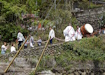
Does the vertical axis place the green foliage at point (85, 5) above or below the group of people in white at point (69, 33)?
above

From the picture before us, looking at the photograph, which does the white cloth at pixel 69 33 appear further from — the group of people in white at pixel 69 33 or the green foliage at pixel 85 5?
the green foliage at pixel 85 5

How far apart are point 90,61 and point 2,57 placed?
16.2ft

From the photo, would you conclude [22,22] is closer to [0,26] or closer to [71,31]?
[0,26]

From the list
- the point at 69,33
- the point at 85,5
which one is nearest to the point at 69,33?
the point at 69,33

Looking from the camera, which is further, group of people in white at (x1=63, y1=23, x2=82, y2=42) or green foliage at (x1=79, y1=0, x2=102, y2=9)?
green foliage at (x1=79, y1=0, x2=102, y2=9)

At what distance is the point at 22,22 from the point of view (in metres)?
22.5

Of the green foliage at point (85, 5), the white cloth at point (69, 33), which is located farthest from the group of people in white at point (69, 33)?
the green foliage at point (85, 5)

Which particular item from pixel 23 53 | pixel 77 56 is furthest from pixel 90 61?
pixel 23 53

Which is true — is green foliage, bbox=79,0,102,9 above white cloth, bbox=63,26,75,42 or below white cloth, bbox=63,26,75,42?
above

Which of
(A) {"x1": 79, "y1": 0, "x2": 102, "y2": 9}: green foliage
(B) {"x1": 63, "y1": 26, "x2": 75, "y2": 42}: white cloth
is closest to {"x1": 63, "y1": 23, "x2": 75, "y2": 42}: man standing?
(B) {"x1": 63, "y1": 26, "x2": 75, "y2": 42}: white cloth

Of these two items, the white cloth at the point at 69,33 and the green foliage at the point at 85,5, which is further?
the green foliage at the point at 85,5


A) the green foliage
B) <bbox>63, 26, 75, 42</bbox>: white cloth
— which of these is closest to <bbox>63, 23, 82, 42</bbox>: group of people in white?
<bbox>63, 26, 75, 42</bbox>: white cloth

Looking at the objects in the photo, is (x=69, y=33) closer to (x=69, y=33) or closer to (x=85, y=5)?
(x=69, y=33)

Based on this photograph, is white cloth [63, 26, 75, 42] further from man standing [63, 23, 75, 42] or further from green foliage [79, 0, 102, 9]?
green foliage [79, 0, 102, 9]
